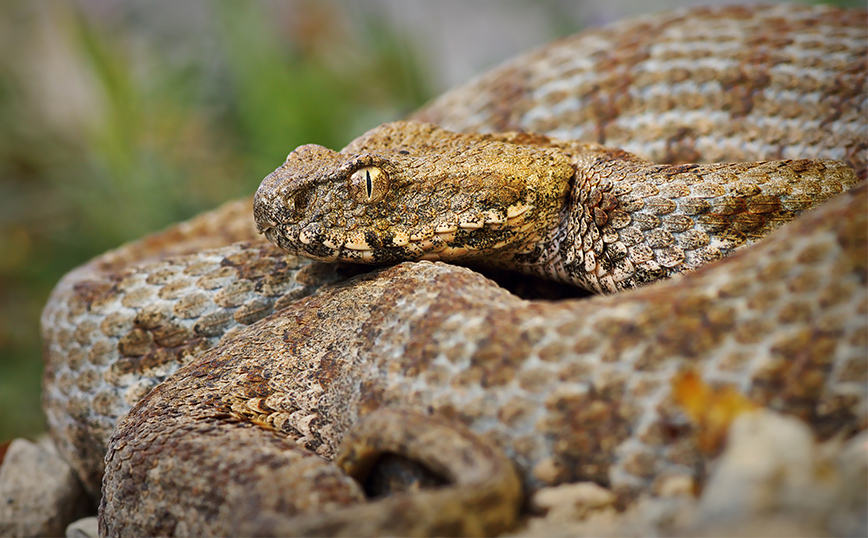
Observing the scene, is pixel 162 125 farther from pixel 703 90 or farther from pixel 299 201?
pixel 299 201

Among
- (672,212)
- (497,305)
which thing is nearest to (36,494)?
(497,305)

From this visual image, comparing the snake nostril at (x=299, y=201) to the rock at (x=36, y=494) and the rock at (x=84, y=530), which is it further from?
the rock at (x=36, y=494)

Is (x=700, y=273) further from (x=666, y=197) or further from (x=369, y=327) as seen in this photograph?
(x=369, y=327)

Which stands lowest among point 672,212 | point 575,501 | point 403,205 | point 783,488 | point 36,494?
point 36,494

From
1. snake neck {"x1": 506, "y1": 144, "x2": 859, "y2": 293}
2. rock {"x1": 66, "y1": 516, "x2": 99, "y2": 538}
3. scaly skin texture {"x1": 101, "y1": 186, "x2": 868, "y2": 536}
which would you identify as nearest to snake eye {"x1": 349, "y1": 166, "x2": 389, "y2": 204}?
scaly skin texture {"x1": 101, "y1": 186, "x2": 868, "y2": 536}

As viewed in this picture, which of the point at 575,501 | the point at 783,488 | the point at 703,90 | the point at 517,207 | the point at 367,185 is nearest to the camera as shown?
the point at 783,488

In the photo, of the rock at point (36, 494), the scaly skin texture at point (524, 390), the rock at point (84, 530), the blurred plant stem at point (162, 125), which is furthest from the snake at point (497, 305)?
the blurred plant stem at point (162, 125)
